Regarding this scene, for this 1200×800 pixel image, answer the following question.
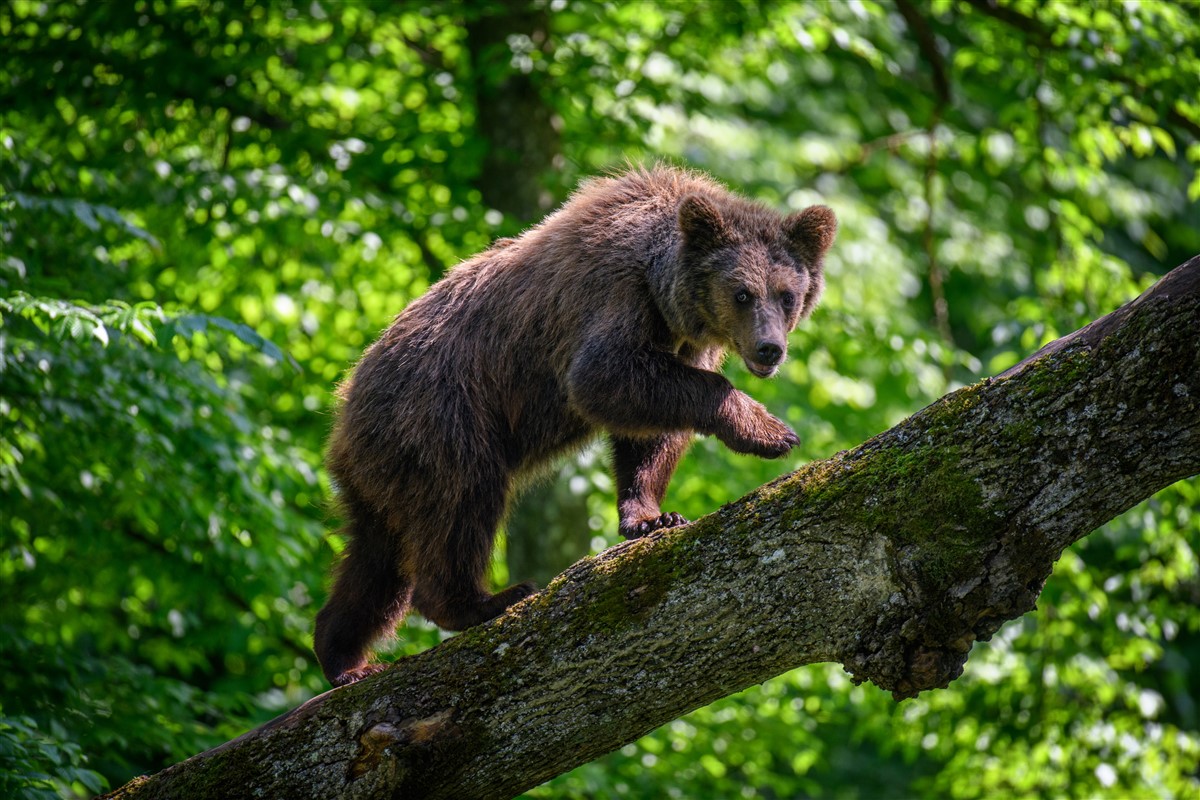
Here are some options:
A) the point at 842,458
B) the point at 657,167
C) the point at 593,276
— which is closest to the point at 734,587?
the point at 842,458

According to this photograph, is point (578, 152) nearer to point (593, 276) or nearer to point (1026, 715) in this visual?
point (593, 276)

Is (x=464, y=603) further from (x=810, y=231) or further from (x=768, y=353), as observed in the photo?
(x=810, y=231)

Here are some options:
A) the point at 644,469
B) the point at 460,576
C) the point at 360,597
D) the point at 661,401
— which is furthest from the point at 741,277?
the point at 360,597

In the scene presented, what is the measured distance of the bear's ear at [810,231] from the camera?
6.30 metres

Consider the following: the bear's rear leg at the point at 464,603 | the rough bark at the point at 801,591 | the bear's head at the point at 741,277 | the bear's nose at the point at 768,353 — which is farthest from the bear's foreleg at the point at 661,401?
the rough bark at the point at 801,591

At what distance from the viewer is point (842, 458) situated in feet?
13.9

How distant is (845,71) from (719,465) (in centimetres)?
Answer: 727

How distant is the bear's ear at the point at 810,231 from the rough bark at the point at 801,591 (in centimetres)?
237

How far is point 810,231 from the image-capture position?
634 cm

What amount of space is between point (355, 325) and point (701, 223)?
5.48 meters

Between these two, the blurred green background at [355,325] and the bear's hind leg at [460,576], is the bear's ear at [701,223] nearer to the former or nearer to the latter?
the bear's hind leg at [460,576]

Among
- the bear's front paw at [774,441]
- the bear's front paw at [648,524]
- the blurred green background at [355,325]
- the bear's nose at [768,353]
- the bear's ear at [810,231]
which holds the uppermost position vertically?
the bear's ear at [810,231]

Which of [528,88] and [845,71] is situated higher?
[528,88]

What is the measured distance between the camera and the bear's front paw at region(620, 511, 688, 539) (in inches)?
207
